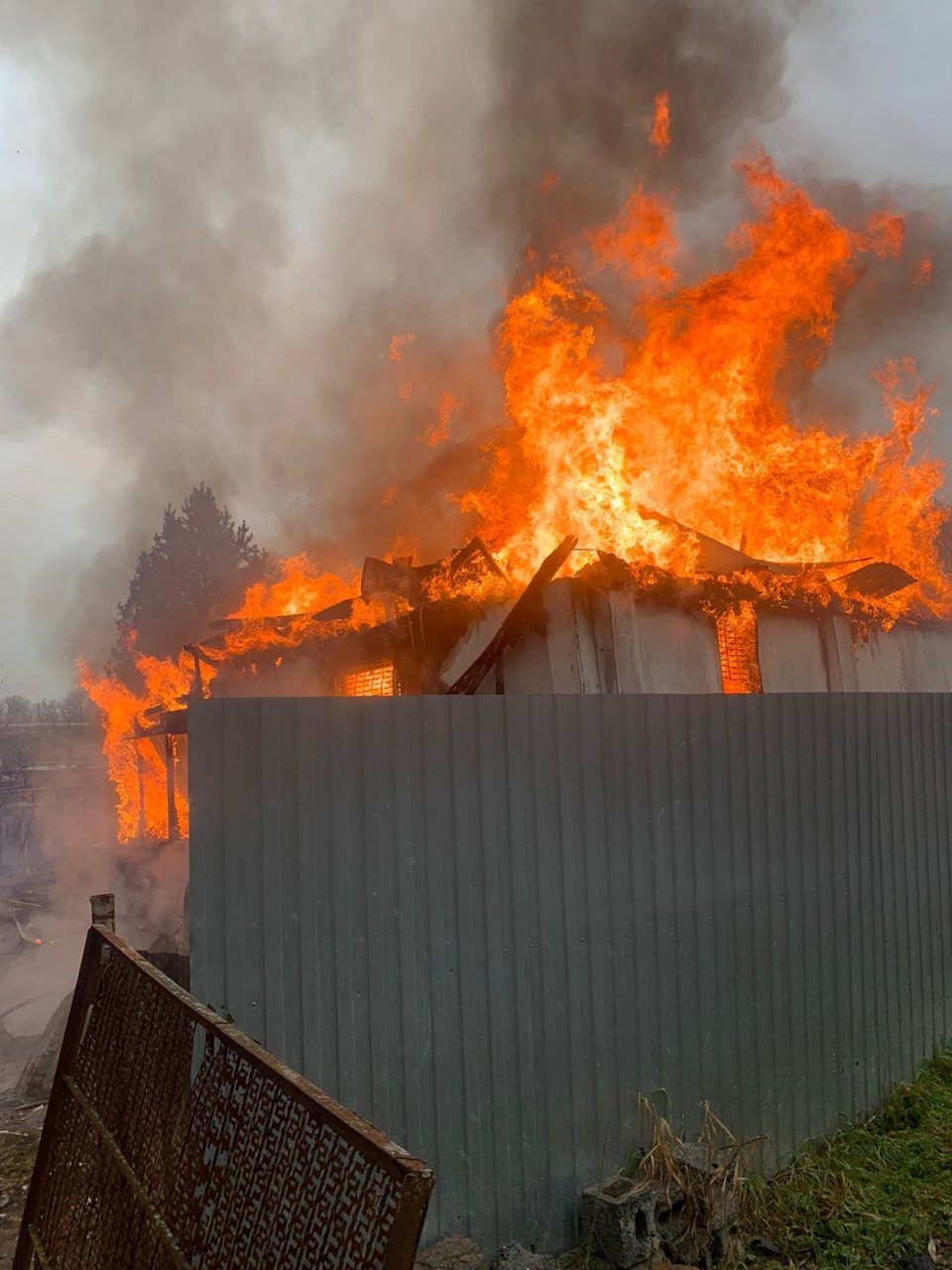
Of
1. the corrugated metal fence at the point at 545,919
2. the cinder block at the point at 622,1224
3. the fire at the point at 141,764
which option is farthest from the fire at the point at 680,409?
the fire at the point at 141,764

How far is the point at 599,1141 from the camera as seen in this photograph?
14.4 feet

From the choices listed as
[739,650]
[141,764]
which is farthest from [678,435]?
[141,764]

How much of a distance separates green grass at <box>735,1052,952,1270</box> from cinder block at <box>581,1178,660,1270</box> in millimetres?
545

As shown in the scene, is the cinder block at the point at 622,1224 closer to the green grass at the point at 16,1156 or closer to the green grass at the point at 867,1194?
the green grass at the point at 867,1194

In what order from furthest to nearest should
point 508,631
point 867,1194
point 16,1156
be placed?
point 508,631 → point 16,1156 → point 867,1194

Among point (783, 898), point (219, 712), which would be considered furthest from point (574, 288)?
point (219, 712)

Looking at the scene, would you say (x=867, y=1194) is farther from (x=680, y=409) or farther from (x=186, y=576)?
(x=186, y=576)

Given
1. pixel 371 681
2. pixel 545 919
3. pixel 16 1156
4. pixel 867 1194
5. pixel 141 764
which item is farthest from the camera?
pixel 141 764

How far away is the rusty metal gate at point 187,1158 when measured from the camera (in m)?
1.46

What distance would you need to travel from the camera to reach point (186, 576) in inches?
1471

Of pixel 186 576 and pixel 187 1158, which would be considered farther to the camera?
pixel 186 576

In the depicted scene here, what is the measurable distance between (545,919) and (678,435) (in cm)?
998

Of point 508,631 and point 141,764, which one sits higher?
point 508,631

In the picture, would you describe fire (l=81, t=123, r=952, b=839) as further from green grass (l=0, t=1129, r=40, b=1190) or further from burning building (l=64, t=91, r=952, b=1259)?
green grass (l=0, t=1129, r=40, b=1190)
